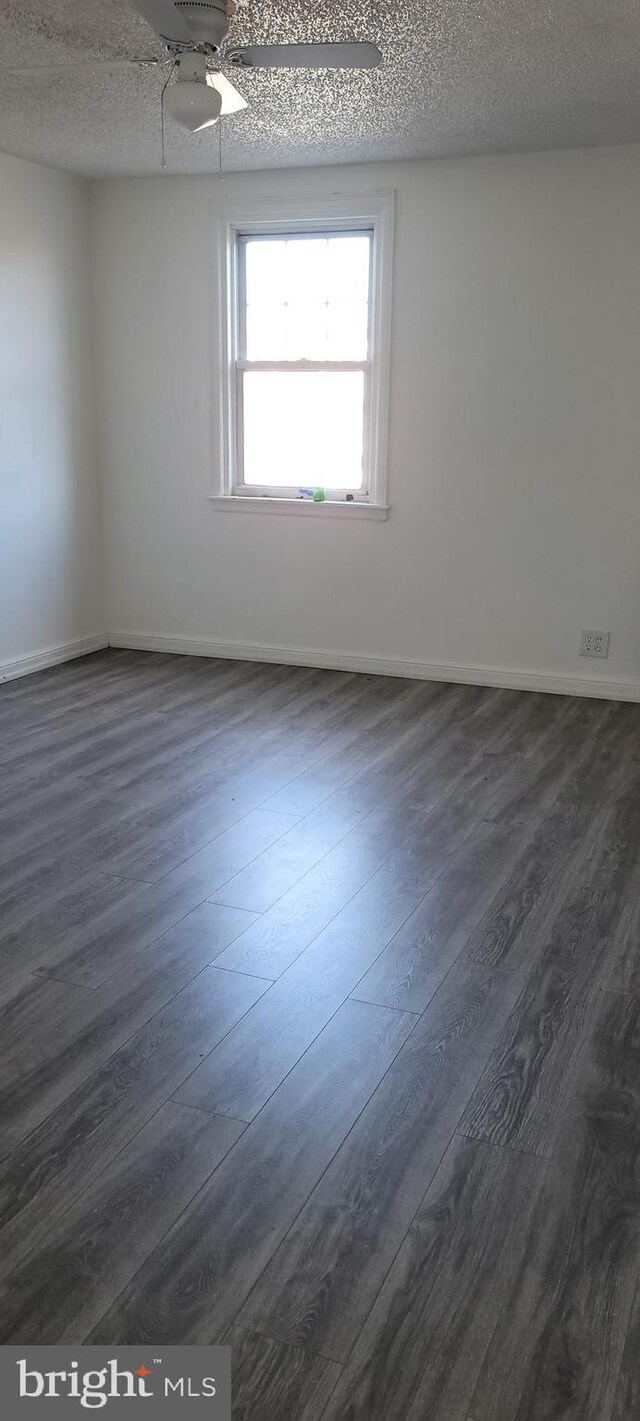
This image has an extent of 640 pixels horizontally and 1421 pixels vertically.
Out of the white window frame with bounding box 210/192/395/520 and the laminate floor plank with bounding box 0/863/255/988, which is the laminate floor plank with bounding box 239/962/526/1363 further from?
the white window frame with bounding box 210/192/395/520

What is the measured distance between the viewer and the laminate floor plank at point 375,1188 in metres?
1.69

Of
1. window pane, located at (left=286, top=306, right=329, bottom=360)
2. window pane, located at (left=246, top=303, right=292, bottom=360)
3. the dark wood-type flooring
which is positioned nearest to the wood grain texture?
the dark wood-type flooring

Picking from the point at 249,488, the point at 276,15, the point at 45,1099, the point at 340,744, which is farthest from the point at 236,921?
the point at 249,488

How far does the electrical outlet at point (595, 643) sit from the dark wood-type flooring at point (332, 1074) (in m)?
1.11

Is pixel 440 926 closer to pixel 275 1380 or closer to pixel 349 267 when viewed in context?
pixel 275 1380

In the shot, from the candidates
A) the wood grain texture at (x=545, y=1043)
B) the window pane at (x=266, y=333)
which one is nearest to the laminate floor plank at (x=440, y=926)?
the wood grain texture at (x=545, y=1043)

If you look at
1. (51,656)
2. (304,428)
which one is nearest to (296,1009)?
(51,656)

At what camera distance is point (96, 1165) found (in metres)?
2.01

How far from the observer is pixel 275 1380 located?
157cm

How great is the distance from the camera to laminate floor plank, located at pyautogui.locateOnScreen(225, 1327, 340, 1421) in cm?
152

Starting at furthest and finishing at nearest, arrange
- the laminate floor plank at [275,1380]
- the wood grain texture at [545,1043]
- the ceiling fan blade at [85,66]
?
1. the ceiling fan blade at [85,66]
2. the wood grain texture at [545,1043]
3. the laminate floor plank at [275,1380]

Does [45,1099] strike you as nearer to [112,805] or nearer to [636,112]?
[112,805]

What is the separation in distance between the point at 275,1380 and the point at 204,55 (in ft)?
10.4

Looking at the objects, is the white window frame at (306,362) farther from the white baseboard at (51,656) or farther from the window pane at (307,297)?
the white baseboard at (51,656)
